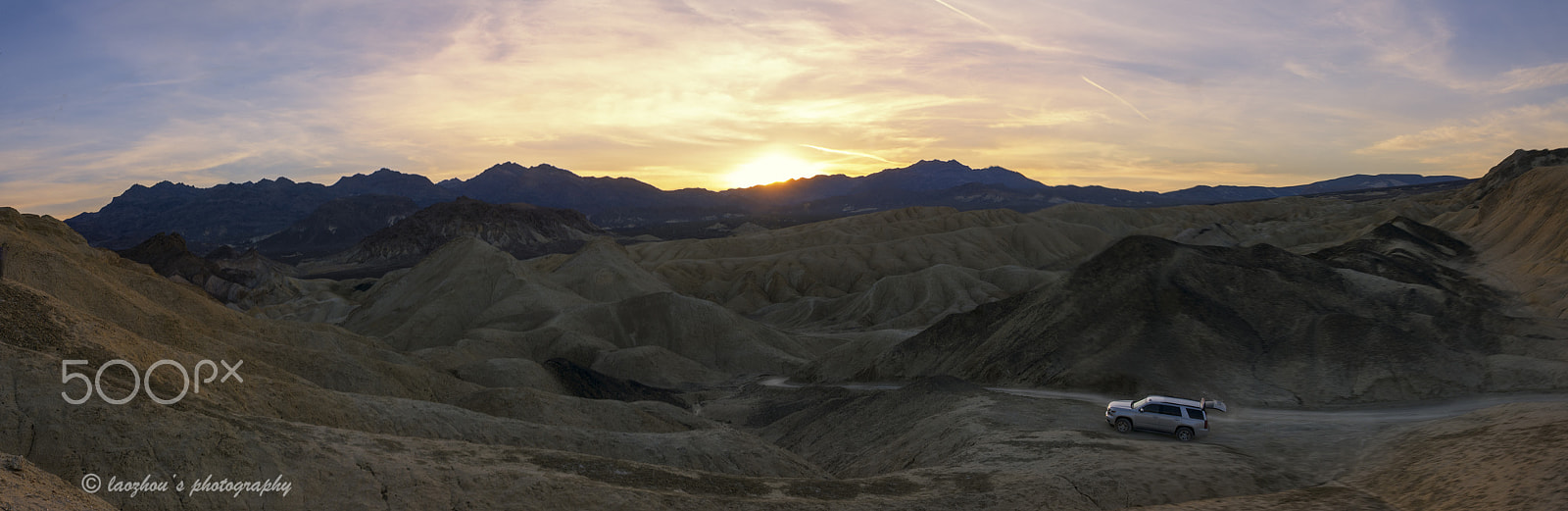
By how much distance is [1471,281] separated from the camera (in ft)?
235

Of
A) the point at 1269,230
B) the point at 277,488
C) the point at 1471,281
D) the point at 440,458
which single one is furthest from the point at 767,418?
the point at 1269,230

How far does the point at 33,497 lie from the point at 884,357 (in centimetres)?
5072

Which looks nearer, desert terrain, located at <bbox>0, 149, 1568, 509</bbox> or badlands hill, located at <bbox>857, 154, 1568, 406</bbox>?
desert terrain, located at <bbox>0, 149, 1568, 509</bbox>

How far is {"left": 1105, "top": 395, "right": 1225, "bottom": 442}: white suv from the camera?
3178cm

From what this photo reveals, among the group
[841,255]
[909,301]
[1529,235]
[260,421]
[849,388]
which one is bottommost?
[849,388]

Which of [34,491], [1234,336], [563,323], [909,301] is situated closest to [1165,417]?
[1234,336]

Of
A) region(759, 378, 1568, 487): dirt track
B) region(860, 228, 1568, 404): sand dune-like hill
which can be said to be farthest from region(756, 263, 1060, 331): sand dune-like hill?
region(759, 378, 1568, 487): dirt track

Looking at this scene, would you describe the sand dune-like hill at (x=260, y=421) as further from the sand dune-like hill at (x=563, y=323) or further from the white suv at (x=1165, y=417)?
the sand dune-like hill at (x=563, y=323)

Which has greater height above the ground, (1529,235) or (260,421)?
(1529,235)

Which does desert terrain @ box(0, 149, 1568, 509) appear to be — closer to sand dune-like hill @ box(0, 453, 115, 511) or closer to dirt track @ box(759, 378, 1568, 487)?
sand dune-like hill @ box(0, 453, 115, 511)

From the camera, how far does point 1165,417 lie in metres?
32.2

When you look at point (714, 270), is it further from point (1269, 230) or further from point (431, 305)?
point (1269, 230)

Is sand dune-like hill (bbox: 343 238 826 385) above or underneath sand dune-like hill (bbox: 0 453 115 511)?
underneath

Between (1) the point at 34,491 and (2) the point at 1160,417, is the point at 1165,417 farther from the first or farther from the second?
(1) the point at 34,491
